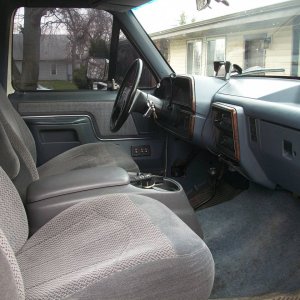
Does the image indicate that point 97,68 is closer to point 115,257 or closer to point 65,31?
point 65,31

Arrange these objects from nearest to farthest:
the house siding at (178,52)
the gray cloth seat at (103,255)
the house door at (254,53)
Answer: the gray cloth seat at (103,255) → the house door at (254,53) → the house siding at (178,52)

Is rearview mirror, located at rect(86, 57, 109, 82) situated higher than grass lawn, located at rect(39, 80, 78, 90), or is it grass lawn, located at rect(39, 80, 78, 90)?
rearview mirror, located at rect(86, 57, 109, 82)

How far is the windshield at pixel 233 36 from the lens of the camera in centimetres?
245

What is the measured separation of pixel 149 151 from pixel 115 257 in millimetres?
2060

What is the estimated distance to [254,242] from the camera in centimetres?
249

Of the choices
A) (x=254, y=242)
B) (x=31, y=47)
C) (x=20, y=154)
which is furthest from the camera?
(x=31, y=47)

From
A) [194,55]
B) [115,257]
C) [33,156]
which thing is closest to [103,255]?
[115,257]

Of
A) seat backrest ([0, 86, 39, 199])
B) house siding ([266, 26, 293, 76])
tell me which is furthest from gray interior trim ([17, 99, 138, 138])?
house siding ([266, 26, 293, 76])

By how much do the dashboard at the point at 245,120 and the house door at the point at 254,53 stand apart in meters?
0.12

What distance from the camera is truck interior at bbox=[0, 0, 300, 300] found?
54.6 inches

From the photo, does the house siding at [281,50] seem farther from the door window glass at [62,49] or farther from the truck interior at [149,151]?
the door window glass at [62,49]

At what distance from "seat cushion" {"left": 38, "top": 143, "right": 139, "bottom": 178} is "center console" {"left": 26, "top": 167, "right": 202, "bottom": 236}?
0.44m

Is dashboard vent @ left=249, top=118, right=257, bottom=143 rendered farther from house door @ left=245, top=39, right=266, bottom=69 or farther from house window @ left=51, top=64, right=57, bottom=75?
house window @ left=51, top=64, right=57, bottom=75

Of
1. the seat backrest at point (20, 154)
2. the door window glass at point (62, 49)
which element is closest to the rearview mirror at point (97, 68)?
the door window glass at point (62, 49)
